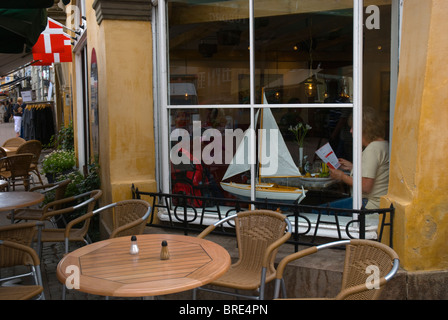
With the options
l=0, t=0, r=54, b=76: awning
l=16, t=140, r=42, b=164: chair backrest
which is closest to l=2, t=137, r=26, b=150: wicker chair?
l=16, t=140, r=42, b=164: chair backrest

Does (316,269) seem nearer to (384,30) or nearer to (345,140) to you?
(345,140)

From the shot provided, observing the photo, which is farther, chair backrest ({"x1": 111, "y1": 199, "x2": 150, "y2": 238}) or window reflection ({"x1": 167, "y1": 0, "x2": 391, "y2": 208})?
window reflection ({"x1": 167, "y1": 0, "x2": 391, "y2": 208})

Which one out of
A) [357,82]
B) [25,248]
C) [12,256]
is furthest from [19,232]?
[357,82]

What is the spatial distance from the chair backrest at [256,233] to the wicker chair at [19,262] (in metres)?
1.59

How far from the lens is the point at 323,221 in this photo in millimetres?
4875

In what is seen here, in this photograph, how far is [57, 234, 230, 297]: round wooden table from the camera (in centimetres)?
280

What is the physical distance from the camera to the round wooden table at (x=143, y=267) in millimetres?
2801

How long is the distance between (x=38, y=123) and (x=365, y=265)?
1700 centimetres

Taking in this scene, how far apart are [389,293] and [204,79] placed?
9.60ft

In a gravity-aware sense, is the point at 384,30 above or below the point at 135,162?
above

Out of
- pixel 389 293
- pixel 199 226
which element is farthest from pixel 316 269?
pixel 199 226

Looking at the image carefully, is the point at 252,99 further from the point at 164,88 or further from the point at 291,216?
the point at 291,216

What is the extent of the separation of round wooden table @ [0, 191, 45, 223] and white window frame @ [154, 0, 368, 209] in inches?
54.9

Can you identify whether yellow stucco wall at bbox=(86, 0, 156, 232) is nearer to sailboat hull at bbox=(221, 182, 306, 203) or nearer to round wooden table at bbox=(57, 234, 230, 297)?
sailboat hull at bbox=(221, 182, 306, 203)
